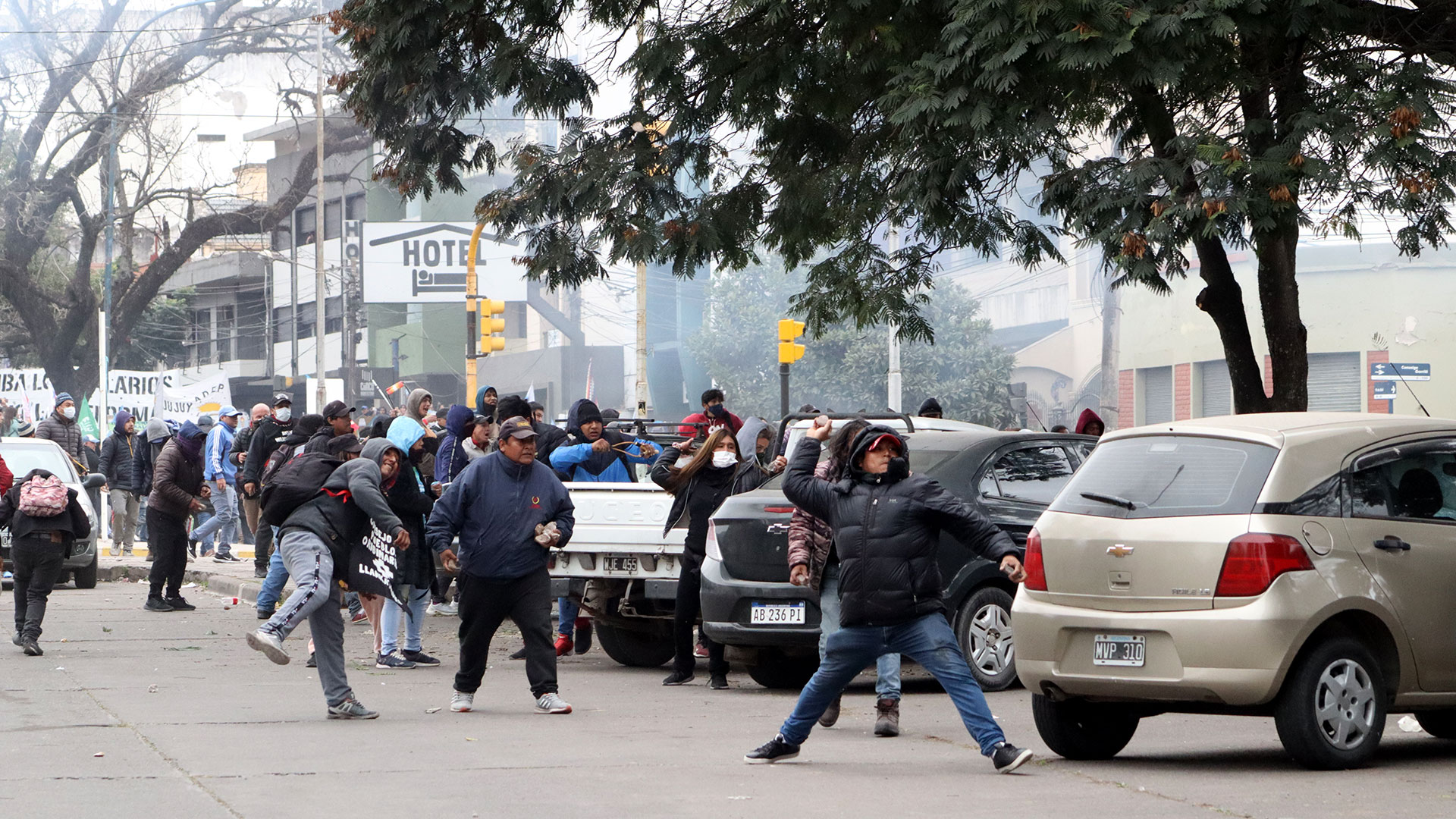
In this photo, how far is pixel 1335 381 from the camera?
134 feet

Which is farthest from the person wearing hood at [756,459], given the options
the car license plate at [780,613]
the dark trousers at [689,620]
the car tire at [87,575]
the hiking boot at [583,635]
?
the car tire at [87,575]

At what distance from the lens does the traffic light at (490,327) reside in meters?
28.4

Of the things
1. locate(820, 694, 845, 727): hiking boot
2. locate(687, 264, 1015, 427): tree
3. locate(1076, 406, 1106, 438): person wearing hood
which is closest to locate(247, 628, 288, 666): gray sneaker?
locate(820, 694, 845, 727): hiking boot

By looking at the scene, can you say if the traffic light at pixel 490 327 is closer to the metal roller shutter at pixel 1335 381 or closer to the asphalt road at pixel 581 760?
the asphalt road at pixel 581 760

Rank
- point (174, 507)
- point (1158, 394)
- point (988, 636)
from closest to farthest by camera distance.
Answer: point (988, 636)
point (174, 507)
point (1158, 394)

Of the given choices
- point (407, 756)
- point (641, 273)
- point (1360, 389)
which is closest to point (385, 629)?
point (407, 756)

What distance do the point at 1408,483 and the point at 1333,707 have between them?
1.10 metres

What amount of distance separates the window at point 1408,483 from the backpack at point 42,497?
9.35m

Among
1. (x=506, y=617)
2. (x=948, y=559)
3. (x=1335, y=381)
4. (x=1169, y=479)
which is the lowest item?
(x=506, y=617)

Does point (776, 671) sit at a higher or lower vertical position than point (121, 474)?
lower

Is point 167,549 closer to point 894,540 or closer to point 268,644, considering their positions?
point 268,644

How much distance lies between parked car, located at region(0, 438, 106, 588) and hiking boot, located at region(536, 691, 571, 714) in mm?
11235

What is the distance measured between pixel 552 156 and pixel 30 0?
1490 inches

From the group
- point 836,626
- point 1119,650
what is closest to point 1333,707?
point 1119,650
